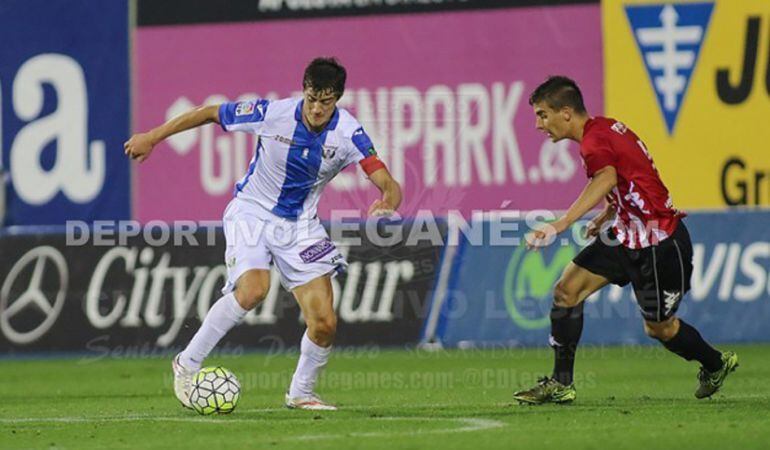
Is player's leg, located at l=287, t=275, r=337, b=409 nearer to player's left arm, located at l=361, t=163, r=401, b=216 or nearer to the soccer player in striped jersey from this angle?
the soccer player in striped jersey

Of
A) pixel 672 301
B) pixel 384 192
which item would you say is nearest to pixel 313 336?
pixel 384 192

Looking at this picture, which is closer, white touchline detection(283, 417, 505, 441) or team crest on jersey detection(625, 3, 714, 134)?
white touchline detection(283, 417, 505, 441)

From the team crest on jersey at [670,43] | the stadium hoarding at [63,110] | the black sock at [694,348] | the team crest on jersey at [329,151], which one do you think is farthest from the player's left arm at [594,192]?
the stadium hoarding at [63,110]

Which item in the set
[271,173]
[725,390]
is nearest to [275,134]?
[271,173]

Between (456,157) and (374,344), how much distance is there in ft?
8.41

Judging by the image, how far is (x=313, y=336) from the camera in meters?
9.80

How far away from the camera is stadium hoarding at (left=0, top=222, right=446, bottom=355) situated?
15625mm

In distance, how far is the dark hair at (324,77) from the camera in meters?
9.26

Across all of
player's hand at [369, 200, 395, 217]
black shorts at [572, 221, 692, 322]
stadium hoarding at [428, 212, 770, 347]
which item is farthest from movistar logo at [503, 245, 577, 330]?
player's hand at [369, 200, 395, 217]

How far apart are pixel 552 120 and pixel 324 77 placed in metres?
1.46

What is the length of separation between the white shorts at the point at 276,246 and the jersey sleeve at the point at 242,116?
51cm

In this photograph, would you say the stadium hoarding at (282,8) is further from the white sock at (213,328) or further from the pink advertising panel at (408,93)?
the white sock at (213,328)

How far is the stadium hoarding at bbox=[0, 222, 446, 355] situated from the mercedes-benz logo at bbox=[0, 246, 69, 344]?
0.03 ft

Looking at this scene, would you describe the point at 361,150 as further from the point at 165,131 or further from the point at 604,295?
the point at 604,295
